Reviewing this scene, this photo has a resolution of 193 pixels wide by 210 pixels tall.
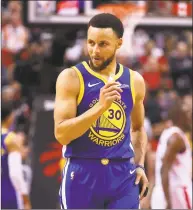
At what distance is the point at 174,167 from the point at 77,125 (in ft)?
10.3

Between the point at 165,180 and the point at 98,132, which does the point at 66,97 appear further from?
the point at 165,180

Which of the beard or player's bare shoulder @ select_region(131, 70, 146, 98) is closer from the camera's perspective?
the beard

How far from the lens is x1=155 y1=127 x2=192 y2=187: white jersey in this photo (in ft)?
23.7

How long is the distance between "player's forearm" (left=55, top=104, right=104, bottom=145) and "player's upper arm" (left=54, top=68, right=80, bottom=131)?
0.22ft

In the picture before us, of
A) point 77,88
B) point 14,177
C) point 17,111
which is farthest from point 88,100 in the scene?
point 17,111

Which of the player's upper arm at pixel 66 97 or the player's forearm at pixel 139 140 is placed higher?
the player's upper arm at pixel 66 97

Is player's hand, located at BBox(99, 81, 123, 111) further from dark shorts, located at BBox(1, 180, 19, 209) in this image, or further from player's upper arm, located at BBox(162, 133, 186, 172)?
dark shorts, located at BBox(1, 180, 19, 209)

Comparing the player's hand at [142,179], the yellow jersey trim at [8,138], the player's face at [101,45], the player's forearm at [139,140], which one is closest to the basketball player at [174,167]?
the yellow jersey trim at [8,138]

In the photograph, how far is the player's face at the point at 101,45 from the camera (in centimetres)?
466

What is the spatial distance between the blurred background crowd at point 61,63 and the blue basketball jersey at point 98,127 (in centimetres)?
535

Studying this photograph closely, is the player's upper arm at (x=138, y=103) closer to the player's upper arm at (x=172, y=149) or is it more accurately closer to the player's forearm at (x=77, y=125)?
the player's forearm at (x=77, y=125)

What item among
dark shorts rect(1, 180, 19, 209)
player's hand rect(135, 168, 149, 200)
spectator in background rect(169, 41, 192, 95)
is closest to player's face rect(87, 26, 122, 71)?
player's hand rect(135, 168, 149, 200)

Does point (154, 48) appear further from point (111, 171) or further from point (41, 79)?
point (111, 171)

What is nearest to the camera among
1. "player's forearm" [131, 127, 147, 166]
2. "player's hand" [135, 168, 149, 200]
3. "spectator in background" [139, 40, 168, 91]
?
"player's hand" [135, 168, 149, 200]
